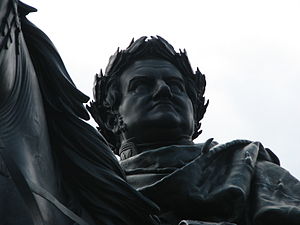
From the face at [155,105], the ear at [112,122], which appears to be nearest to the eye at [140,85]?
the face at [155,105]

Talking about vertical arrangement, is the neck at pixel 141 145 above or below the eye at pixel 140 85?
below

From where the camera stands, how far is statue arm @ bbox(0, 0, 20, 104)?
5391mm

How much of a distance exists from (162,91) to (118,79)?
1.89 feet

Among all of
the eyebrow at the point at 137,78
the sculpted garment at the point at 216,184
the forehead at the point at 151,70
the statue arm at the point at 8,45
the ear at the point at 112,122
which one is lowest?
the sculpted garment at the point at 216,184

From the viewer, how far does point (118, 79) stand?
856 centimetres

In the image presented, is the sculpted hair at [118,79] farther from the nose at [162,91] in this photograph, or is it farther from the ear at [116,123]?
the nose at [162,91]

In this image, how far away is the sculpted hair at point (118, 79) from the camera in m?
8.53

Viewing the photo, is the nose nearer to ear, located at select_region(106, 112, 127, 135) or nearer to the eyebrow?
the eyebrow

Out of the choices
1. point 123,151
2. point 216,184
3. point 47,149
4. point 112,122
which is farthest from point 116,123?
point 47,149

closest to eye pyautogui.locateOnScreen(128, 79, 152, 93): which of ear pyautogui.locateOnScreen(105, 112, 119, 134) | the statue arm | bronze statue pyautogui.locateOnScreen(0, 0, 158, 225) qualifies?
ear pyautogui.locateOnScreen(105, 112, 119, 134)

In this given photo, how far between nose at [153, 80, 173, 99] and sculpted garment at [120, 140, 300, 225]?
487 millimetres

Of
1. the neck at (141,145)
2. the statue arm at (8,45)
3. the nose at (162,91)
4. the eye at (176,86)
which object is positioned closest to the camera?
the statue arm at (8,45)

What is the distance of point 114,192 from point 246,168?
70.0 inches

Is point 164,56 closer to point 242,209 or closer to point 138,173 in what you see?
point 138,173
